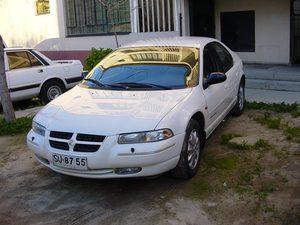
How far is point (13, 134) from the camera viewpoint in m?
7.64

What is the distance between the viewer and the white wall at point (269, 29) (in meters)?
11.6

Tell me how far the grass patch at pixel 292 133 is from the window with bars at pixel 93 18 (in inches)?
318

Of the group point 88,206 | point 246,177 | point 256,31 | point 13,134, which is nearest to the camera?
point 88,206

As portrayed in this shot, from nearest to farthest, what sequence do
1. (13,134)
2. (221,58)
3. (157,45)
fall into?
(157,45) < (221,58) < (13,134)

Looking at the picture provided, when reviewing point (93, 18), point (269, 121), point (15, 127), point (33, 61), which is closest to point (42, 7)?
point (93, 18)

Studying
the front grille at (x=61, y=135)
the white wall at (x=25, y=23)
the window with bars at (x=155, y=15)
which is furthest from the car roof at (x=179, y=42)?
the white wall at (x=25, y=23)

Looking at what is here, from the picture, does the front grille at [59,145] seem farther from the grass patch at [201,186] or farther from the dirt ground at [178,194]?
the grass patch at [201,186]

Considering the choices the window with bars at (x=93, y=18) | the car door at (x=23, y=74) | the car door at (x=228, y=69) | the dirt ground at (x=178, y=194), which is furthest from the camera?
the window with bars at (x=93, y=18)

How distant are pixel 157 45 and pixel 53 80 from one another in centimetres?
465

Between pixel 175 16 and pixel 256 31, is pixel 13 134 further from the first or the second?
pixel 256 31

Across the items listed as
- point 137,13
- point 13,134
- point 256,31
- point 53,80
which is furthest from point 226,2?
point 13,134

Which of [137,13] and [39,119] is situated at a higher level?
[137,13]

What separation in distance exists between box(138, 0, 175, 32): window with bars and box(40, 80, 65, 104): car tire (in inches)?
151

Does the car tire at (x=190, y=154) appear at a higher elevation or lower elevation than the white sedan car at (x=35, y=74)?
lower
